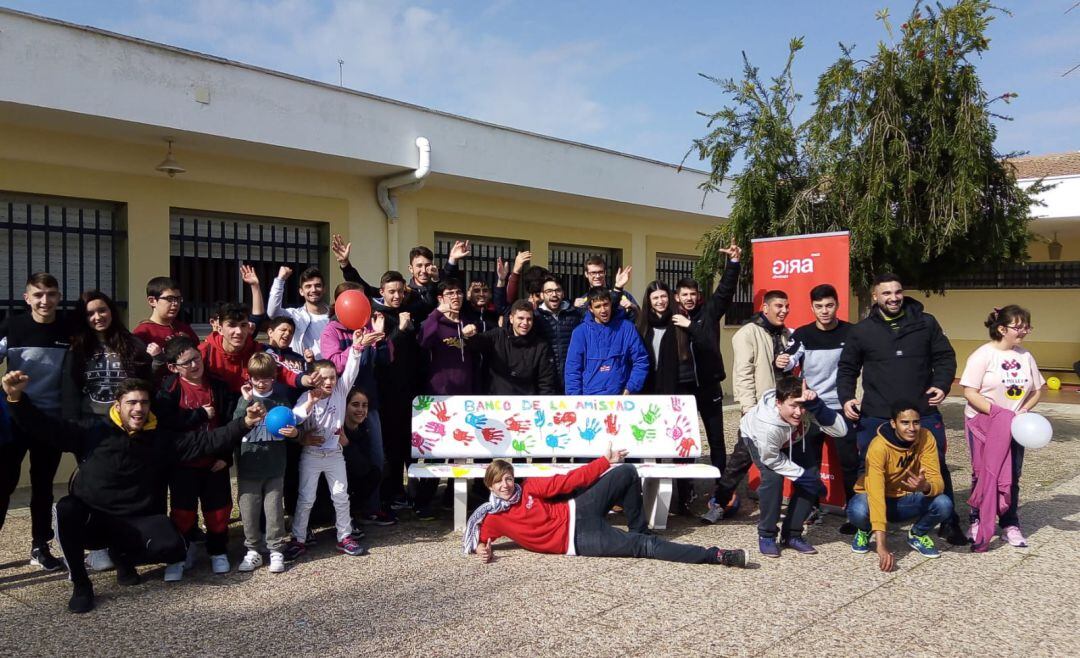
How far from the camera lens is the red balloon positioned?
18.0ft

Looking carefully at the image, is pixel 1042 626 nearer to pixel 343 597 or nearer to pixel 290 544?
pixel 343 597

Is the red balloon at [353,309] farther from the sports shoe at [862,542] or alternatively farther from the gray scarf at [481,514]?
the sports shoe at [862,542]

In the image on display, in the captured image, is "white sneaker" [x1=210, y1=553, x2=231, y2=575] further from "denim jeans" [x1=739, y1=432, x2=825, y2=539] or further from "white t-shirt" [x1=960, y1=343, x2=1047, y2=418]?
"white t-shirt" [x1=960, y1=343, x2=1047, y2=418]

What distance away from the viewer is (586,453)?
19.5 feet

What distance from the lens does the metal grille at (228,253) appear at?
8.51 meters

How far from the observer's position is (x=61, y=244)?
7656 mm

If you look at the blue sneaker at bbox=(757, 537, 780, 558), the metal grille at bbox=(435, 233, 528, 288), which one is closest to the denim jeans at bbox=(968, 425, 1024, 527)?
the blue sneaker at bbox=(757, 537, 780, 558)

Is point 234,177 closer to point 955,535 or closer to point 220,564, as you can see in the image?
point 220,564

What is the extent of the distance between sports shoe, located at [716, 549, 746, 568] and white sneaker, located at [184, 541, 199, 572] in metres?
3.12

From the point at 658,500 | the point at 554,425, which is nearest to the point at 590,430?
the point at 554,425

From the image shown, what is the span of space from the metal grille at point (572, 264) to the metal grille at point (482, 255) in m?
0.77

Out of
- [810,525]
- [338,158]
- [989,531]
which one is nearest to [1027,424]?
[989,531]

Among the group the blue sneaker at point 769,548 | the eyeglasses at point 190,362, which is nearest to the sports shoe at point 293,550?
the eyeglasses at point 190,362

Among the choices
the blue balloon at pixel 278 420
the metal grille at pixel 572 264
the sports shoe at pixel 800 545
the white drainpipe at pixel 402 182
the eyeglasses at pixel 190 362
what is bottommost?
→ the sports shoe at pixel 800 545
